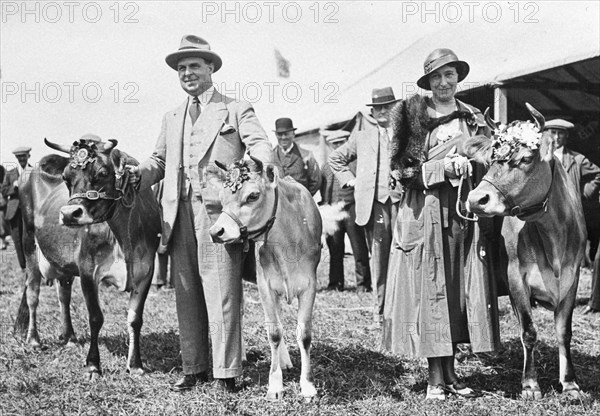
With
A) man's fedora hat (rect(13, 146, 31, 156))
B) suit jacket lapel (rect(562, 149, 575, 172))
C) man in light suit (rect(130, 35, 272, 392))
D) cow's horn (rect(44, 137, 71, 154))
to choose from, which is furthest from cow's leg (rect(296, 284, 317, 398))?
man's fedora hat (rect(13, 146, 31, 156))

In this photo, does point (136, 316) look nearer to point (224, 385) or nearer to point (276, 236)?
point (224, 385)

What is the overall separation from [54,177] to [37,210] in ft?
1.77

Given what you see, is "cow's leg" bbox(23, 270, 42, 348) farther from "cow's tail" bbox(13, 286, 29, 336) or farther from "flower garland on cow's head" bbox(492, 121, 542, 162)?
"flower garland on cow's head" bbox(492, 121, 542, 162)

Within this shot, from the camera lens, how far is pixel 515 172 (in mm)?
4797

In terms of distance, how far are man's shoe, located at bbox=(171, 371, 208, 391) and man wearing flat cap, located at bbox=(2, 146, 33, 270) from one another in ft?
14.0

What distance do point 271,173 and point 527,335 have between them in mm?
2354

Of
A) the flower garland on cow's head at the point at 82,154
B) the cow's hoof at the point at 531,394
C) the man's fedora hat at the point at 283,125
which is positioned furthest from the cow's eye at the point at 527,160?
the man's fedora hat at the point at 283,125

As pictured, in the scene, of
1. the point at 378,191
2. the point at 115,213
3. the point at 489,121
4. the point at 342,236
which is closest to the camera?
the point at 489,121

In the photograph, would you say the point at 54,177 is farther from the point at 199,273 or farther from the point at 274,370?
the point at 274,370

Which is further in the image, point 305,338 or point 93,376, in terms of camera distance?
point 93,376

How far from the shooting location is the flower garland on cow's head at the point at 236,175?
5.05m

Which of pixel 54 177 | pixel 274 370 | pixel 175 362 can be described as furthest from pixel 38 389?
pixel 54 177

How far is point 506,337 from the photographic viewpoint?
7.13 metres

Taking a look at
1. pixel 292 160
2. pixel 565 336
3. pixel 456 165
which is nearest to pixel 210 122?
pixel 456 165
